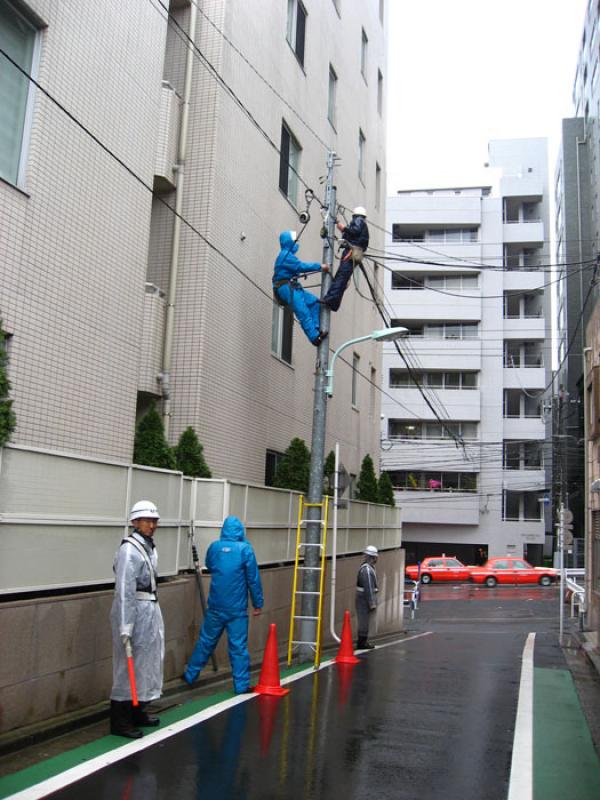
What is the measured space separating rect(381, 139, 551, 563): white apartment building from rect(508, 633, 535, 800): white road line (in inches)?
1626

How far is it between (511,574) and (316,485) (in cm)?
3612

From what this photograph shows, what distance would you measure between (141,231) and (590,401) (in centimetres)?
1179

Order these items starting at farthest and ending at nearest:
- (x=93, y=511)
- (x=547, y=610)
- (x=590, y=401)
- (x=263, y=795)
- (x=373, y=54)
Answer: (x=547, y=610) → (x=373, y=54) → (x=590, y=401) → (x=93, y=511) → (x=263, y=795)

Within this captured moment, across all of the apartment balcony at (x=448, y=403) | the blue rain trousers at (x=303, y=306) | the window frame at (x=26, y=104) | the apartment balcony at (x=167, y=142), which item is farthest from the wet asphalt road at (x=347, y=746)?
the apartment balcony at (x=448, y=403)

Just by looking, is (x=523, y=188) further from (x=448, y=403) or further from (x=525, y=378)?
(x=448, y=403)

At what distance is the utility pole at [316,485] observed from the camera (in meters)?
11.7

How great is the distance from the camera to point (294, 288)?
42.9 ft

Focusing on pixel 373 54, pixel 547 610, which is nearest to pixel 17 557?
pixel 373 54

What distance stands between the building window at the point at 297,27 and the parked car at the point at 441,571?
110 ft

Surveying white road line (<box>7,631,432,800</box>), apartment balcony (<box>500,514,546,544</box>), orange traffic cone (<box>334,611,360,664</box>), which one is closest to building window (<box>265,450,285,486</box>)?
orange traffic cone (<box>334,611,360,664</box>)

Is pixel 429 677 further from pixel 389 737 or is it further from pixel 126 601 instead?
pixel 126 601

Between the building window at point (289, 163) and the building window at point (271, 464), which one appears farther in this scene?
the building window at point (289, 163)

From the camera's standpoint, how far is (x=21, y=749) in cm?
607

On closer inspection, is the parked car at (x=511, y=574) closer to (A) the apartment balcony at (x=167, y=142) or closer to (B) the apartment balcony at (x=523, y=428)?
(B) the apartment balcony at (x=523, y=428)
